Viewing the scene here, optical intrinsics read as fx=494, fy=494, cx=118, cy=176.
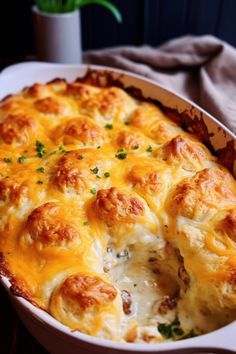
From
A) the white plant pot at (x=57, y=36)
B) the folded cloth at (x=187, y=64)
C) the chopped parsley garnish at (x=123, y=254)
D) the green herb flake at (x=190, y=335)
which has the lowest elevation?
the green herb flake at (x=190, y=335)

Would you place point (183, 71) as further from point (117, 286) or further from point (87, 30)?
point (117, 286)

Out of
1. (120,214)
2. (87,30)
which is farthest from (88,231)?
(87,30)

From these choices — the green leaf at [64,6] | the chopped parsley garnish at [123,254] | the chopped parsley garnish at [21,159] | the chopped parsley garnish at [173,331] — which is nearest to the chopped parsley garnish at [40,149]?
the chopped parsley garnish at [21,159]

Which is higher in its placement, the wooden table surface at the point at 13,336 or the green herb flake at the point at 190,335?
the green herb flake at the point at 190,335

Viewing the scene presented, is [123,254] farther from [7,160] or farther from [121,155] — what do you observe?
[7,160]

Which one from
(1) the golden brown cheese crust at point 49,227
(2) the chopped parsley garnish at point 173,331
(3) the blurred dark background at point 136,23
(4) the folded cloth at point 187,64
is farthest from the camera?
(3) the blurred dark background at point 136,23

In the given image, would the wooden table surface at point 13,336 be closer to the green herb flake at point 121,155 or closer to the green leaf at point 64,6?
the green herb flake at point 121,155

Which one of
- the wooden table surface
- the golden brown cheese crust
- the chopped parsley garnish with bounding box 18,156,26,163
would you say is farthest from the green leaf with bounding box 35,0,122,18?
the wooden table surface

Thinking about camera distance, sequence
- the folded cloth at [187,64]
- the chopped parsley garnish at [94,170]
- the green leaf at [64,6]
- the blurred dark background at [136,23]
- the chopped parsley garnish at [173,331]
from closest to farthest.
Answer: the chopped parsley garnish at [173,331]
the chopped parsley garnish at [94,170]
the folded cloth at [187,64]
the green leaf at [64,6]
the blurred dark background at [136,23]
